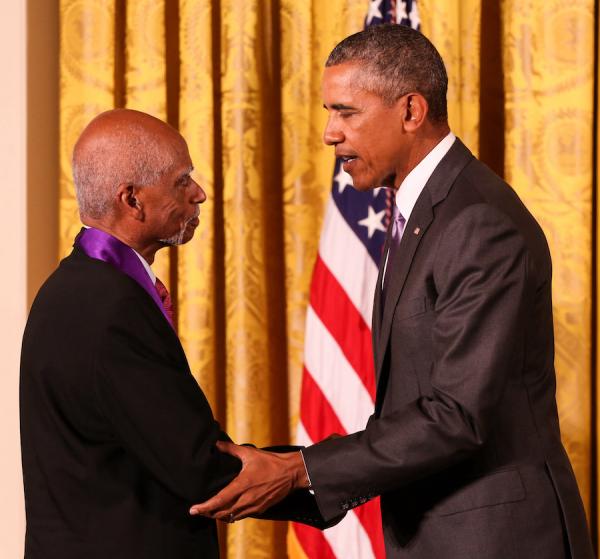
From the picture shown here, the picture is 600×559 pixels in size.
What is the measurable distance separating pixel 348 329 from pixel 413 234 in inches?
47.5

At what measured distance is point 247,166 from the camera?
343cm

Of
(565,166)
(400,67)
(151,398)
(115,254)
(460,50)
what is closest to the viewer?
(151,398)

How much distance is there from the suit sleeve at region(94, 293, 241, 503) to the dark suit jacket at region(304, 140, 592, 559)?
0.26 m

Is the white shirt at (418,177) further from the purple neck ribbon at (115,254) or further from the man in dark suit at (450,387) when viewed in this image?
the purple neck ribbon at (115,254)

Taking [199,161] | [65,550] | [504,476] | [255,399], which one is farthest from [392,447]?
[199,161]

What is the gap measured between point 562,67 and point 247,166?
1.16 metres

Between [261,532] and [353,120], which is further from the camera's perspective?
[261,532]

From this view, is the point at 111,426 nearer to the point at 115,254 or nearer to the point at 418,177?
the point at 115,254

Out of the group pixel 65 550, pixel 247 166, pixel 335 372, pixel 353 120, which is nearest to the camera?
pixel 65 550

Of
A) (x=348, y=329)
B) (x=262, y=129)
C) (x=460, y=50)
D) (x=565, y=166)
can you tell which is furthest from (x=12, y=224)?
(x=565, y=166)

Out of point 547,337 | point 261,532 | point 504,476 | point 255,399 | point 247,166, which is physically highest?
point 247,166

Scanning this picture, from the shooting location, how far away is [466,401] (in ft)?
5.68

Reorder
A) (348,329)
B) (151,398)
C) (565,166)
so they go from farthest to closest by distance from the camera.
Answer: (565,166), (348,329), (151,398)

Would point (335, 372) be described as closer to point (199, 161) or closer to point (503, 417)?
Result: point (199, 161)
